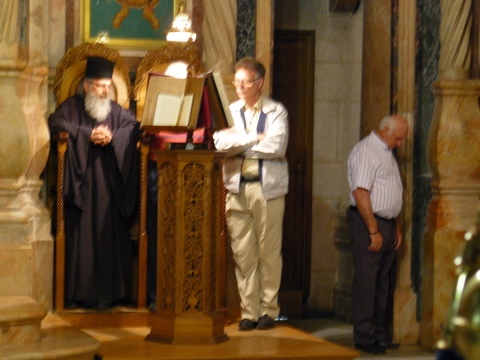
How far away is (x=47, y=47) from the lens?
635cm

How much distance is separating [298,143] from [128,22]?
6.23 ft

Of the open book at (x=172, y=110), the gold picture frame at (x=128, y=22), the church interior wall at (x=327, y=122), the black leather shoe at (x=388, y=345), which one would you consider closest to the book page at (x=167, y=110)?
the open book at (x=172, y=110)

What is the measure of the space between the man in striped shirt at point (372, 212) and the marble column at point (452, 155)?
296mm

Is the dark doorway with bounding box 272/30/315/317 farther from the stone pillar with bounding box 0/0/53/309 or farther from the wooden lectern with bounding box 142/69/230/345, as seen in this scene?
the stone pillar with bounding box 0/0/53/309

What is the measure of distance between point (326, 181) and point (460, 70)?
5.88ft

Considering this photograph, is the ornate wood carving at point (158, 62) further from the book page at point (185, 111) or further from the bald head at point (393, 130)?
the bald head at point (393, 130)

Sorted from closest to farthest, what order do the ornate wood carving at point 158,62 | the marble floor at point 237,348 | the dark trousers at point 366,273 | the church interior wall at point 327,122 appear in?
the marble floor at point 237,348 → the dark trousers at point 366,273 → the ornate wood carving at point 158,62 → the church interior wall at point 327,122

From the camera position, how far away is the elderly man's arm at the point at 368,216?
20.4ft

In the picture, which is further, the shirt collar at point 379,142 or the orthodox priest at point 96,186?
the shirt collar at point 379,142

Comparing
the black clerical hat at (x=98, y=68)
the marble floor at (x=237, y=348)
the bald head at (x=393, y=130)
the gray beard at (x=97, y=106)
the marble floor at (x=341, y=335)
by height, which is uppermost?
the black clerical hat at (x=98, y=68)

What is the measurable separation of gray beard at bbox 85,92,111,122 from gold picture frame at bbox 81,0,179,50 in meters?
0.55

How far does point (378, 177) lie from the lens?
6.29m

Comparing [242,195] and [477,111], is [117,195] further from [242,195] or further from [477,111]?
[477,111]

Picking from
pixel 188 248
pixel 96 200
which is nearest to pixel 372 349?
pixel 188 248
